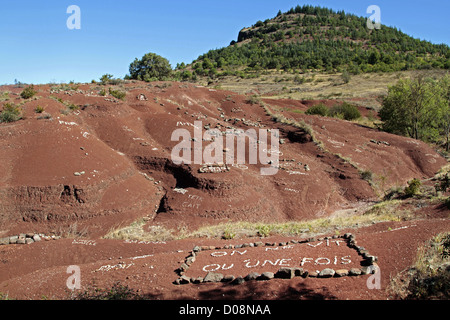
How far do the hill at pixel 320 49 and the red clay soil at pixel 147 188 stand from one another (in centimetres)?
4438

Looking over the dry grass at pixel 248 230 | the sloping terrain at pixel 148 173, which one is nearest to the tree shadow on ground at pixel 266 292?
the dry grass at pixel 248 230

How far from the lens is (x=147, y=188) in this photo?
14.4 metres

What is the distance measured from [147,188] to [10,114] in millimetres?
7942

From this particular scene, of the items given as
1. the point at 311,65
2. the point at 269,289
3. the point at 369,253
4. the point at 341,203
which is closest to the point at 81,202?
the point at 269,289

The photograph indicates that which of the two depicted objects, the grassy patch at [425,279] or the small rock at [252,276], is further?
the small rock at [252,276]

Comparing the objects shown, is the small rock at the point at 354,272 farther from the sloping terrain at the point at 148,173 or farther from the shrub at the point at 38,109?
the shrub at the point at 38,109

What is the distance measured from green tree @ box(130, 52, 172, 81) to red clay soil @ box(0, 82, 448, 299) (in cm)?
1913

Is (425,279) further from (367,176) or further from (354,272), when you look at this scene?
(367,176)

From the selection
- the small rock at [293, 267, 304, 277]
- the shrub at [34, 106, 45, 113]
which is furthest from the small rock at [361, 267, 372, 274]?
the shrub at [34, 106, 45, 113]

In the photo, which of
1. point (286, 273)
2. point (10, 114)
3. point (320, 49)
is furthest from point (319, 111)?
point (320, 49)

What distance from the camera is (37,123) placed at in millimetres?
15125

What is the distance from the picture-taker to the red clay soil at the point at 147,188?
260 inches
